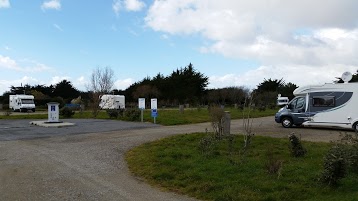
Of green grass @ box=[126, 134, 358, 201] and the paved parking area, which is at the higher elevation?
the paved parking area

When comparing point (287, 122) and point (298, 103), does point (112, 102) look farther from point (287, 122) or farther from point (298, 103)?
point (298, 103)

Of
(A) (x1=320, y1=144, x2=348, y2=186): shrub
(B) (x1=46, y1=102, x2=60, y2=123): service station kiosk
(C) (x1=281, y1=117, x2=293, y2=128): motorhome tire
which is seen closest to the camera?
(A) (x1=320, y1=144, x2=348, y2=186): shrub

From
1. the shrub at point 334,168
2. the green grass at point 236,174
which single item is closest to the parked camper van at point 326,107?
the green grass at point 236,174

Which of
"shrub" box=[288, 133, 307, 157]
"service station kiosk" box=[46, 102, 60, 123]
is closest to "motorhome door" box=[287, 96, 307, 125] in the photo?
"shrub" box=[288, 133, 307, 157]

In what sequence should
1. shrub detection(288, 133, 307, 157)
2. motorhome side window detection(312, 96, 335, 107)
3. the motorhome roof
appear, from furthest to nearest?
motorhome side window detection(312, 96, 335, 107)
the motorhome roof
shrub detection(288, 133, 307, 157)

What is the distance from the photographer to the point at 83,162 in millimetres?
9406

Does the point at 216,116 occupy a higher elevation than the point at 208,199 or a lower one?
higher

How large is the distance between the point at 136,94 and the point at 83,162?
56.4 m

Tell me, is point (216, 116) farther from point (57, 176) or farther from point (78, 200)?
point (78, 200)

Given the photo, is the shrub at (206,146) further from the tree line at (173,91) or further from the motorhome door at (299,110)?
the tree line at (173,91)

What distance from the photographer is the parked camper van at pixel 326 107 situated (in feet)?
58.2

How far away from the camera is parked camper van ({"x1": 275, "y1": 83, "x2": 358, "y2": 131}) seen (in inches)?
698

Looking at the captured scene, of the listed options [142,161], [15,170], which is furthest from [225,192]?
[15,170]

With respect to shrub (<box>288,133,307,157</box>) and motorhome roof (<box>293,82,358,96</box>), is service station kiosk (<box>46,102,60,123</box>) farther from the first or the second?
shrub (<box>288,133,307,157</box>)
